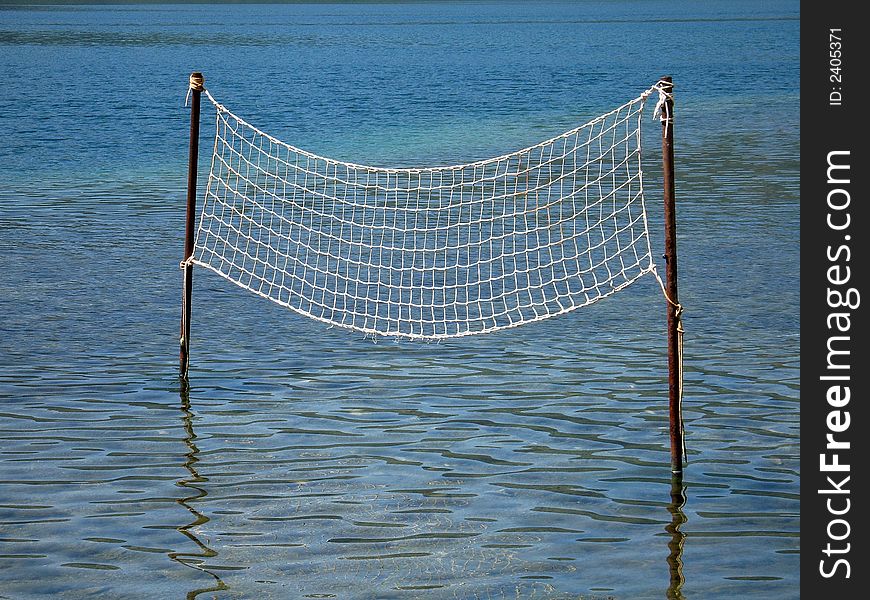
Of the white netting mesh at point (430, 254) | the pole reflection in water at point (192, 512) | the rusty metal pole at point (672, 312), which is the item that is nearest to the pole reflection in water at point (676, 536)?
the rusty metal pole at point (672, 312)

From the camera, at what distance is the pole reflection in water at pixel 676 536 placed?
7.94 meters

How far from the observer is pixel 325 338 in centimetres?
1425

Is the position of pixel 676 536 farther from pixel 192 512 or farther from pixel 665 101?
pixel 192 512

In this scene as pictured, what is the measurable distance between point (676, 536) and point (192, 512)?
11.6ft

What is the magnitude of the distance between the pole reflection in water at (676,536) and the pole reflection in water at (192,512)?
2921 millimetres

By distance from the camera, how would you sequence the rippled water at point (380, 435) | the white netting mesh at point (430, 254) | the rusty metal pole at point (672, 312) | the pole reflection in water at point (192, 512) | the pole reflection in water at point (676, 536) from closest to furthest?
the pole reflection in water at point (676, 536), the pole reflection in water at point (192, 512), the rippled water at point (380, 435), the rusty metal pole at point (672, 312), the white netting mesh at point (430, 254)

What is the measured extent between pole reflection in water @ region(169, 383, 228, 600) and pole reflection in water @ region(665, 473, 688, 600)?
2.92m

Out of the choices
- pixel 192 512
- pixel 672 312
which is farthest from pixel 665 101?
pixel 192 512

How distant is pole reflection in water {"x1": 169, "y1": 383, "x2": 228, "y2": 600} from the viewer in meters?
8.05

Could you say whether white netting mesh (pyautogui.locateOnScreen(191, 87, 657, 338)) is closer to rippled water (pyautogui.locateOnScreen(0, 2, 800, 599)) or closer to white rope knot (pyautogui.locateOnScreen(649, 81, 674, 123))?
rippled water (pyautogui.locateOnScreen(0, 2, 800, 599))

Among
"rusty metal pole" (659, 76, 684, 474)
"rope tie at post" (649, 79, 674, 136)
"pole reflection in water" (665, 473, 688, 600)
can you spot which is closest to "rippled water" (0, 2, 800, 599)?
"pole reflection in water" (665, 473, 688, 600)

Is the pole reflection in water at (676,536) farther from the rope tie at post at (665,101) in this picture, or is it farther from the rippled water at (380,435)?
the rope tie at post at (665,101)

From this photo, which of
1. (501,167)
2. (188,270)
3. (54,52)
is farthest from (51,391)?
(54,52)
